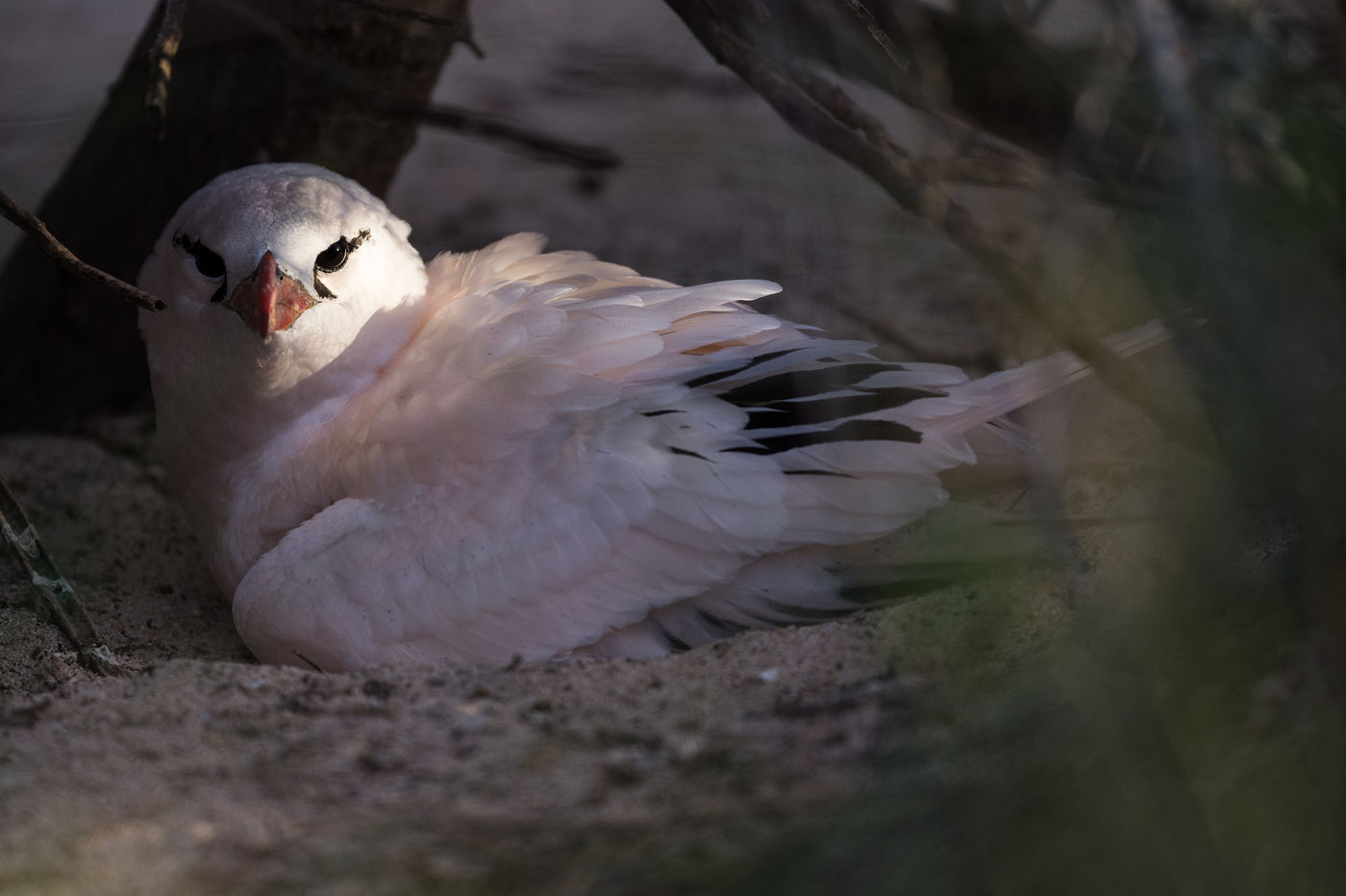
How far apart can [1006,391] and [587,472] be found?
95cm

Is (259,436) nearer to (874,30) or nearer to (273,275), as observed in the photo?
(273,275)

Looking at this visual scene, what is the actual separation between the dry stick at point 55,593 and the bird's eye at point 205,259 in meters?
0.78

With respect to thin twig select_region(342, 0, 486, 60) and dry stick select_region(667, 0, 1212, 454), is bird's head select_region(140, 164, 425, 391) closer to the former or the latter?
thin twig select_region(342, 0, 486, 60)

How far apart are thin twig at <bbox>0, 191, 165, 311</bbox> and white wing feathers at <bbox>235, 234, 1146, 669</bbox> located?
2.39ft

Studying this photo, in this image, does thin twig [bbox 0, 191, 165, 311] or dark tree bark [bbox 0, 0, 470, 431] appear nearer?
thin twig [bbox 0, 191, 165, 311]

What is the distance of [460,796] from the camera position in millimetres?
1580

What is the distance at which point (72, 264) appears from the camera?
1980 millimetres

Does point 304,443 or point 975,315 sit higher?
point 975,315

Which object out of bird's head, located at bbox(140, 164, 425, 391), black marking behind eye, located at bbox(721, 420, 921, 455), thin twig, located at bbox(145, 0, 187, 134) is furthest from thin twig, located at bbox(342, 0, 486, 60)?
black marking behind eye, located at bbox(721, 420, 921, 455)

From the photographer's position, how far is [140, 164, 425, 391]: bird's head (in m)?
2.79

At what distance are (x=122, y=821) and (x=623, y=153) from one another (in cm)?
417

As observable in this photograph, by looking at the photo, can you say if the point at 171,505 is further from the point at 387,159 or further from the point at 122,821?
the point at 122,821

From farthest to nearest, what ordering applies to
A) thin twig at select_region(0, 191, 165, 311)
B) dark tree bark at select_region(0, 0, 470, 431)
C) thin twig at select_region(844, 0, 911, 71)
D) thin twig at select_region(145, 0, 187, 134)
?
dark tree bark at select_region(0, 0, 470, 431) → thin twig at select_region(844, 0, 911, 71) → thin twig at select_region(145, 0, 187, 134) → thin twig at select_region(0, 191, 165, 311)

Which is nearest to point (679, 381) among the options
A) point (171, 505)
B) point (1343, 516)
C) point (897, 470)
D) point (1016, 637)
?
point (897, 470)
